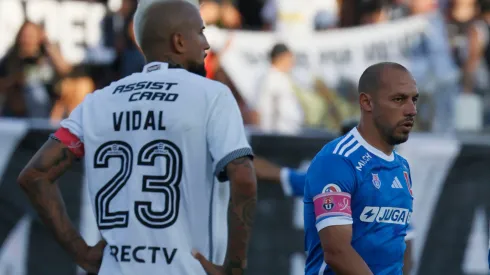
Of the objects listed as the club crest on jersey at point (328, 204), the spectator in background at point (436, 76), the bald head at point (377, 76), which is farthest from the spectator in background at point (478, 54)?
the club crest on jersey at point (328, 204)

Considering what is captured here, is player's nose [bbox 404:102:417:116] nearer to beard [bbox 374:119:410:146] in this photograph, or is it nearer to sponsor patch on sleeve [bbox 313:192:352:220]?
beard [bbox 374:119:410:146]

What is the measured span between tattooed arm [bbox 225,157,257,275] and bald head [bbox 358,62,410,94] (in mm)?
774

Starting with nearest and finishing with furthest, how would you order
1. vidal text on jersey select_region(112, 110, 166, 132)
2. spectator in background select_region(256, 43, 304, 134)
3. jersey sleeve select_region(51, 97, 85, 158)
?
vidal text on jersey select_region(112, 110, 166, 132) → jersey sleeve select_region(51, 97, 85, 158) → spectator in background select_region(256, 43, 304, 134)

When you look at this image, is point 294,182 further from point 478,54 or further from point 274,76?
point 478,54

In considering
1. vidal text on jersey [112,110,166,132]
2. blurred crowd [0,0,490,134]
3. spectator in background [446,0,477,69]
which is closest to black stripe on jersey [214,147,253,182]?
vidal text on jersey [112,110,166,132]

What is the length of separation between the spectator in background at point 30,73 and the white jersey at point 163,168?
5229mm

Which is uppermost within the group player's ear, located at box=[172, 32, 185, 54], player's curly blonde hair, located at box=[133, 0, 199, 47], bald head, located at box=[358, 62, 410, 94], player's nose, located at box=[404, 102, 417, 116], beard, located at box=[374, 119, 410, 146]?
player's curly blonde hair, located at box=[133, 0, 199, 47]

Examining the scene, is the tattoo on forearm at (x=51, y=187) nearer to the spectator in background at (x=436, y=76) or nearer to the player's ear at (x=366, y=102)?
the player's ear at (x=366, y=102)

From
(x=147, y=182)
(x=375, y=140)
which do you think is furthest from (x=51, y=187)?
(x=375, y=140)

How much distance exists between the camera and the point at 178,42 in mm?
4512

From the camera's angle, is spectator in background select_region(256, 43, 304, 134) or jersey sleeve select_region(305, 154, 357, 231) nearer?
jersey sleeve select_region(305, 154, 357, 231)

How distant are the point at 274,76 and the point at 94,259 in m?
5.90

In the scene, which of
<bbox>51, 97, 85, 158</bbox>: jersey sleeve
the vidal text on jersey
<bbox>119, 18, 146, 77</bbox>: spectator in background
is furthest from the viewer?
<bbox>119, 18, 146, 77</bbox>: spectator in background

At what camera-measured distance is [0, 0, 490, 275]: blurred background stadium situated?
8680mm
